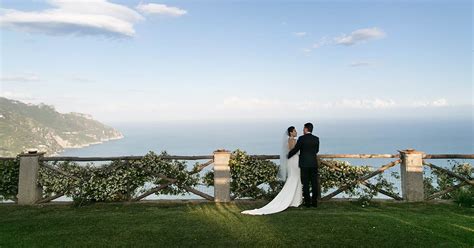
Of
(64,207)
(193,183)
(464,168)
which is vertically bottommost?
(64,207)

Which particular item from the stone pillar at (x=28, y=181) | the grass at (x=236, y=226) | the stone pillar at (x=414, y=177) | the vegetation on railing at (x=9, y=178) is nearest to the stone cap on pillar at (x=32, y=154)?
the stone pillar at (x=28, y=181)

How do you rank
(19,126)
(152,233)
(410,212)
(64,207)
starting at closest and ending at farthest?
1. (152,233)
2. (410,212)
3. (64,207)
4. (19,126)

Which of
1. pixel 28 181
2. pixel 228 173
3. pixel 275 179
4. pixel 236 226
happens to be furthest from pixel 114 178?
pixel 275 179

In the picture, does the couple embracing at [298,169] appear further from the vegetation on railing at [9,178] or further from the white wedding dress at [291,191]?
the vegetation on railing at [9,178]

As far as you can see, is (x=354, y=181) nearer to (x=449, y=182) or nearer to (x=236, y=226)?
(x=449, y=182)

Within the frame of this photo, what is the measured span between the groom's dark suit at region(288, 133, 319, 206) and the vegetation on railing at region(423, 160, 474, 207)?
124 inches

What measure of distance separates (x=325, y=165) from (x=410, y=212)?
2318mm

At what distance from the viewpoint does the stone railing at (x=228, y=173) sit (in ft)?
29.9

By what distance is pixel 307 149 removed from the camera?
8508 mm

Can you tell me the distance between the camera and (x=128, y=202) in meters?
9.46

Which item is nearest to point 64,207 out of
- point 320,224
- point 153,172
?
point 153,172

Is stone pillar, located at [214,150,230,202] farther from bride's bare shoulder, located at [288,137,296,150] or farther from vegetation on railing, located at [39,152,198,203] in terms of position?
bride's bare shoulder, located at [288,137,296,150]

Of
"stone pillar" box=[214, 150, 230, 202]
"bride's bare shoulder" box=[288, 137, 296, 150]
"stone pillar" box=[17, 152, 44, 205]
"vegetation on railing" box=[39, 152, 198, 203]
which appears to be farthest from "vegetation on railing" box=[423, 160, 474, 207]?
"stone pillar" box=[17, 152, 44, 205]

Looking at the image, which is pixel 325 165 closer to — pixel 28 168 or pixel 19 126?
pixel 28 168
